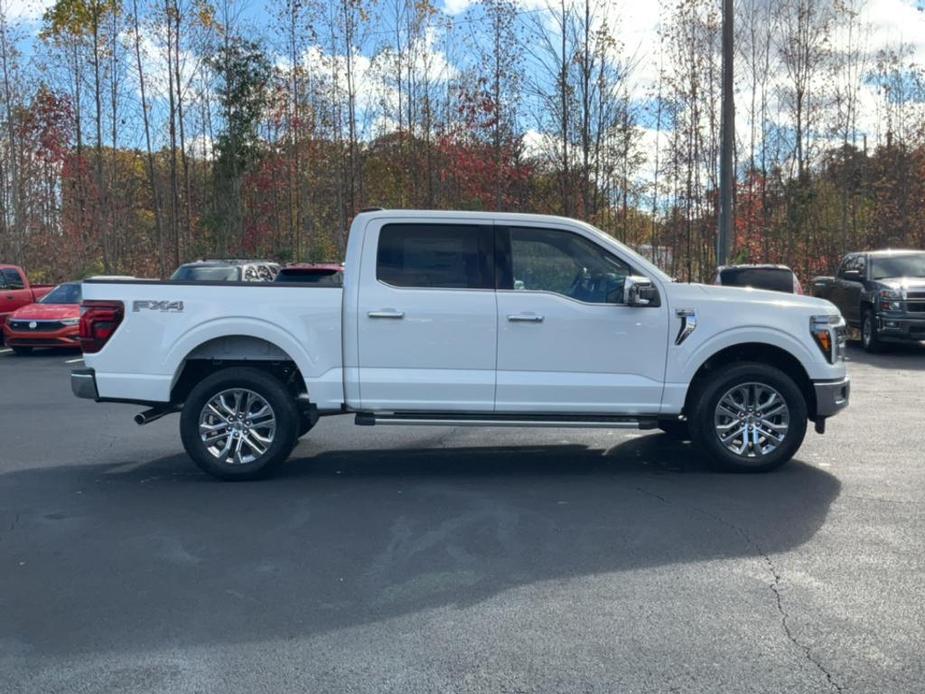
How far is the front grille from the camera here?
702 inches

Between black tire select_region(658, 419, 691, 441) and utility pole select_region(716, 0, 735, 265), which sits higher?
utility pole select_region(716, 0, 735, 265)

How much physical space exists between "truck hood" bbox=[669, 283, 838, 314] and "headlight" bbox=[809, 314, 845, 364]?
0.24ft

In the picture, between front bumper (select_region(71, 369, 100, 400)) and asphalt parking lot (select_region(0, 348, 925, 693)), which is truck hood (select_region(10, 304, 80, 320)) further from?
front bumper (select_region(71, 369, 100, 400))

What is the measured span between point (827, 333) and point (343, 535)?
430 cm

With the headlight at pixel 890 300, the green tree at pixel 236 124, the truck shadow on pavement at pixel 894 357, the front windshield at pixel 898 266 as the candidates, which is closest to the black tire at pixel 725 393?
the truck shadow on pavement at pixel 894 357

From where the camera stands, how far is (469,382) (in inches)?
→ 290

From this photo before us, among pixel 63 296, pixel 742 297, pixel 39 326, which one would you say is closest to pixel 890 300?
pixel 742 297

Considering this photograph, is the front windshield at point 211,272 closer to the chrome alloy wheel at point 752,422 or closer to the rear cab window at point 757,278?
the rear cab window at point 757,278

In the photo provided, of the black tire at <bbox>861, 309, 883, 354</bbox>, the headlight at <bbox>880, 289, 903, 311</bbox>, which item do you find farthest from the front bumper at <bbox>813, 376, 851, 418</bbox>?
the black tire at <bbox>861, 309, 883, 354</bbox>

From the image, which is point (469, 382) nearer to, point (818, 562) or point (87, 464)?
point (818, 562)

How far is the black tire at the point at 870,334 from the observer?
55.3 ft

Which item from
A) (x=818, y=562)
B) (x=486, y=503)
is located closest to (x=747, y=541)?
(x=818, y=562)

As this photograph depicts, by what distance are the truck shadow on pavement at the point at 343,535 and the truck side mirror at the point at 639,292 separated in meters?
1.44

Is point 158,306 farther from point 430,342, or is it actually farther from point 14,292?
point 14,292
